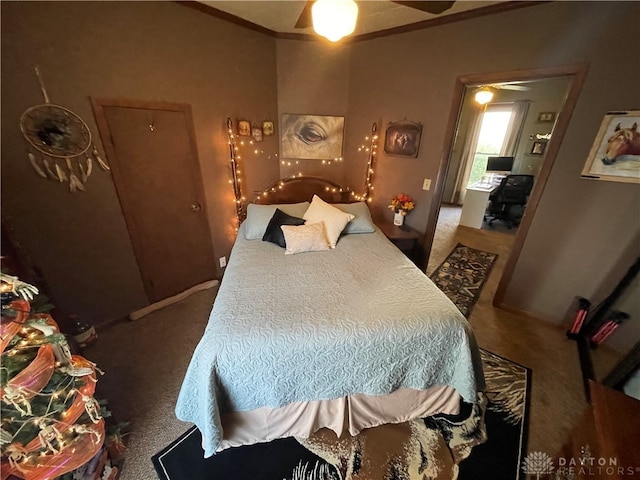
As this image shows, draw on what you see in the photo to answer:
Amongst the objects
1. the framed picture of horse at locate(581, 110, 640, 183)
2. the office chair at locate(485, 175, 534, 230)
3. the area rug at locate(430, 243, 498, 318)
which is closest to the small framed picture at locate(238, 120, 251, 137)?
the area rug at locate(430, 243, 498, 318)

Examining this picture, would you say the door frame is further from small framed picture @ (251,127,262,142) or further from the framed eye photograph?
small framed picture @ (251,127,262,142)

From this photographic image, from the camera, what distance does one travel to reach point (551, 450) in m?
1.44

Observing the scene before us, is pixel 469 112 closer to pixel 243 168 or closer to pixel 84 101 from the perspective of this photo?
pixel 243 168

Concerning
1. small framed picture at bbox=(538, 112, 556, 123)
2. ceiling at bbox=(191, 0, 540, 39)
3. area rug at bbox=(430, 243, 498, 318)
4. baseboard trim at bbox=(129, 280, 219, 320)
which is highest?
ceiling at bbox=(191, 0, 540, 39)

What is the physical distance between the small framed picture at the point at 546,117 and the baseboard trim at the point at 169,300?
22.3ft

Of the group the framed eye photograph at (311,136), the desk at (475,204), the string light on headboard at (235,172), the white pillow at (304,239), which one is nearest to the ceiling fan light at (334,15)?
the white pillow at (304,239)

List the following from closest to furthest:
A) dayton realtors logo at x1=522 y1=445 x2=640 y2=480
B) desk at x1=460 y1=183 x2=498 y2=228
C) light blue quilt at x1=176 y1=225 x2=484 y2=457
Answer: dayton realtors logo at x1=522 y1=445 x2=640 y2=480 → light blue quilt at x1=176 y1=225 x2=484 y2=457 → desk at x1=460 y1=183 x2=498 y2=228

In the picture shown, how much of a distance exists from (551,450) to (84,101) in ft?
12.4

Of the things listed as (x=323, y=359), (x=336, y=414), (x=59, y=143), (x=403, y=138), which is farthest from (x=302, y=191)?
(x=336, y=414)

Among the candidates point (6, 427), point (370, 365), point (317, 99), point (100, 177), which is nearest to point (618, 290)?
point (370, 365)

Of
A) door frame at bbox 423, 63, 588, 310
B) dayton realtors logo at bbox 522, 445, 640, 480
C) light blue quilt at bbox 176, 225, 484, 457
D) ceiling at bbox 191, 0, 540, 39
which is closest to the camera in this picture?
dayton realtors logo at bbox 522, 445, 640, 480

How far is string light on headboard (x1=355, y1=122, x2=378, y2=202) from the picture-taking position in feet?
9.95

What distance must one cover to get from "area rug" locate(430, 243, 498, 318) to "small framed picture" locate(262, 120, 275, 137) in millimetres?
2626

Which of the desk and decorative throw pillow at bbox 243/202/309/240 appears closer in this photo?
decorative throw pillow at bbox 243/202/309/240
